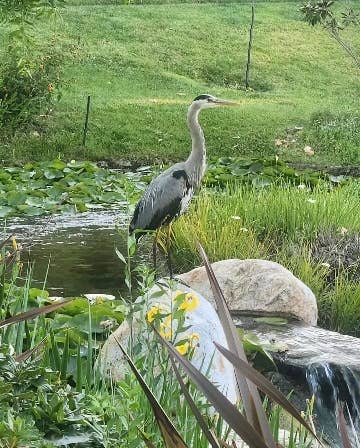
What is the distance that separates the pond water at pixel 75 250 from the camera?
7.20 m

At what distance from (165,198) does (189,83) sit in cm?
1432

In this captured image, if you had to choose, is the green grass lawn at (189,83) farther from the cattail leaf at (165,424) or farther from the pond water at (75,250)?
the cattail leaf at (165,424)

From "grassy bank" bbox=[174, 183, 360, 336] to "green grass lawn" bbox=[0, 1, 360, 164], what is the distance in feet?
22.6

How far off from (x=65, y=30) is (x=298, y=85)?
575 centimetres

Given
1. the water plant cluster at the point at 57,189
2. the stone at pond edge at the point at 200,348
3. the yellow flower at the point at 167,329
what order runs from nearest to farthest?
the yellow flower at the point at 167,329 → the stone at pond edge at the point at 200,348 → the water plant cluster at the point at 57,189

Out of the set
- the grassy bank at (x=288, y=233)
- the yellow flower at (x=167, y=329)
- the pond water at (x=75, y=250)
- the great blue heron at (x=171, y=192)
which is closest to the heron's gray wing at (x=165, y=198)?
the great blue heron at (x=171, y=192)

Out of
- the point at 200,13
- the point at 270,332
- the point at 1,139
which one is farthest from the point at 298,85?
the point at 270,332

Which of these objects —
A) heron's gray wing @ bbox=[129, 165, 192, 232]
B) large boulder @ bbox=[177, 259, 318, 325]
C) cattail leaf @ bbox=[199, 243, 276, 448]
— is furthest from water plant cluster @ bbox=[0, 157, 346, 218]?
cattail leaf @ bbox=[199, 243, 276, 448]

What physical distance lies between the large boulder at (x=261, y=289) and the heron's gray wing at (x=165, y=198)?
1.16m

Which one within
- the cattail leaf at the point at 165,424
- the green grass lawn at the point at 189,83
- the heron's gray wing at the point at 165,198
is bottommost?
the green grass lawn at the point at 189,83

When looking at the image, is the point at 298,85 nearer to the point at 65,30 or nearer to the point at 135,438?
the point at 65,30

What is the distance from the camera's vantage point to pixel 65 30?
2269 cm

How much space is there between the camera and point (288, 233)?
762 cm

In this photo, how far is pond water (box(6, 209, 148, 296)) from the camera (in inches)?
283
